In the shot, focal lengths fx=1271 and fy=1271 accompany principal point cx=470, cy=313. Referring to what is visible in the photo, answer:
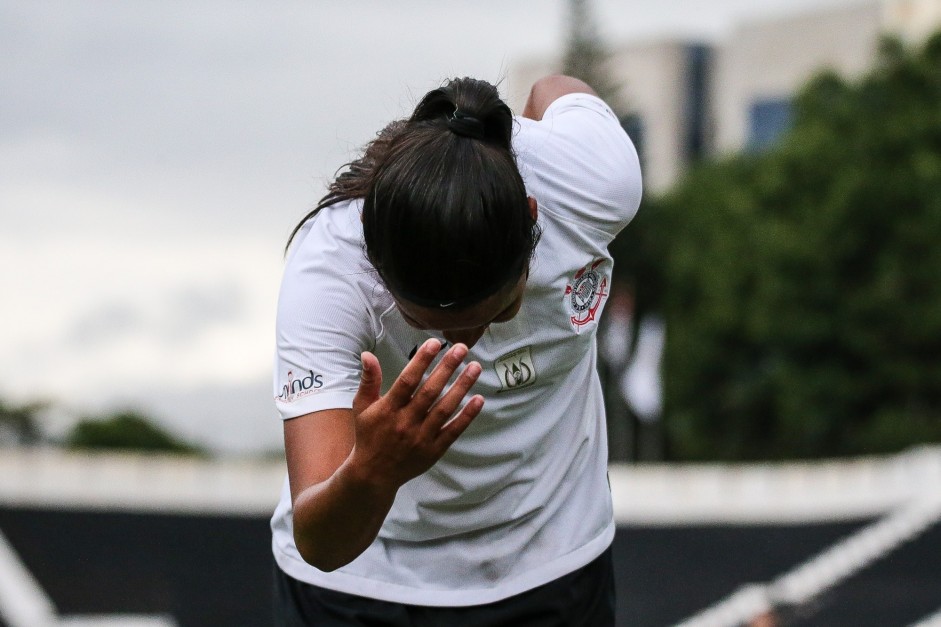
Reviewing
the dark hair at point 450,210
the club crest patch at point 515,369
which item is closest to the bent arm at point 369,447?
the dark hair at point 450,210

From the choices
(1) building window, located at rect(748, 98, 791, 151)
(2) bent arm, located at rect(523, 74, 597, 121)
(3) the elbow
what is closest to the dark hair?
(3) the elbow

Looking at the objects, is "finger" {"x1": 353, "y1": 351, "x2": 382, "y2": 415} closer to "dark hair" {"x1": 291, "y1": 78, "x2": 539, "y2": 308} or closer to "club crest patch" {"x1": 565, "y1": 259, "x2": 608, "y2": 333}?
"dark hair" {"x1": 291, "y1": 78, "x2": 539, "y2": 308}

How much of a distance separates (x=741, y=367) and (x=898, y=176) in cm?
568

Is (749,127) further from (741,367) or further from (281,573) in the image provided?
(281,573)

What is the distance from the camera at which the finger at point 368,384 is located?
1796 mm

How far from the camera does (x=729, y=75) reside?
38.8 m

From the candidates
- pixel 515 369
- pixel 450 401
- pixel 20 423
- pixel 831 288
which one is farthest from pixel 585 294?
pixel 831 288

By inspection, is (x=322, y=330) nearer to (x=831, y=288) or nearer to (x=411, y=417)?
(x=411, y=417)

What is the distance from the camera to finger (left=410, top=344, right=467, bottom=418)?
69.3 inches

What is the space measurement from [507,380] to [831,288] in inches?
858

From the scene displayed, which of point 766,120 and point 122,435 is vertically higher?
point 766,120

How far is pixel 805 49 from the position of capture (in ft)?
119

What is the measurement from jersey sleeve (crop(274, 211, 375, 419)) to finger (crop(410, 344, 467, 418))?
0.67 ft

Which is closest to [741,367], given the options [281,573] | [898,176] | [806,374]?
[806,374]
